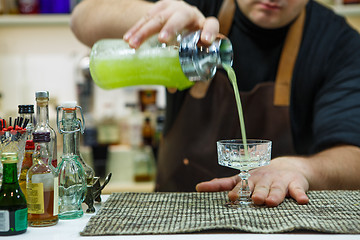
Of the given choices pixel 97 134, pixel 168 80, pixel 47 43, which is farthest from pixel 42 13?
pixel 168 80

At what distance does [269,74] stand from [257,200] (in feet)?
2.79

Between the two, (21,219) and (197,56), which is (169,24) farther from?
(21,219)

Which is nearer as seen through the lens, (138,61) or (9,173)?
(9,173)

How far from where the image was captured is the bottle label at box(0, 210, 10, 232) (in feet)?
2.80

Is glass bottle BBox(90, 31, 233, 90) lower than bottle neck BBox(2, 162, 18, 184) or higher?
higher

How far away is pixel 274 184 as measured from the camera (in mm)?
1164

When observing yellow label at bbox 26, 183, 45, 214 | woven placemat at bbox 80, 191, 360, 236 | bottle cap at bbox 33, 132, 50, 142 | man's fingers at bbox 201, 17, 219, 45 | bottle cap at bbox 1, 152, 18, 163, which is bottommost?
woven placemat at bbox 80, 191, 360, 236

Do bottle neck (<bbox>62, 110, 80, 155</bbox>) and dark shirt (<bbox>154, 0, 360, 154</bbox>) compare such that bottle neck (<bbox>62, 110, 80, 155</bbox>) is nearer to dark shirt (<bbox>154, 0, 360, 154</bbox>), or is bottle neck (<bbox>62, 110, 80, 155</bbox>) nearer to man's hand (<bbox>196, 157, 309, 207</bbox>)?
man's hand (<bbox>196, 157, 309, 207</bbox>)

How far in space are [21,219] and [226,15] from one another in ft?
4.03

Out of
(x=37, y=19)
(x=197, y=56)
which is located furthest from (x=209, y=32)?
(x=37, y=19)

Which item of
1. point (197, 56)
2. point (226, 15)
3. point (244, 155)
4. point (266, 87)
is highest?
point (226, 15)

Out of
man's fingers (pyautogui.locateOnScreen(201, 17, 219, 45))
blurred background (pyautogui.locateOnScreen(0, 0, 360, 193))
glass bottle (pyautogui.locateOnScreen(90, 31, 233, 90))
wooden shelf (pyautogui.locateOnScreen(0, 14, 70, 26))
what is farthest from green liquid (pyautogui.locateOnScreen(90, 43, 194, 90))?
wooden shelf (pyautogui.locateOnScreen(0, 14, 70, 26))

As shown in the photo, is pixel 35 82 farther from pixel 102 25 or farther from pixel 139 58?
pixel 139 58

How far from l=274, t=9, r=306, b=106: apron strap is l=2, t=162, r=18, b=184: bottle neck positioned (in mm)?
1140
